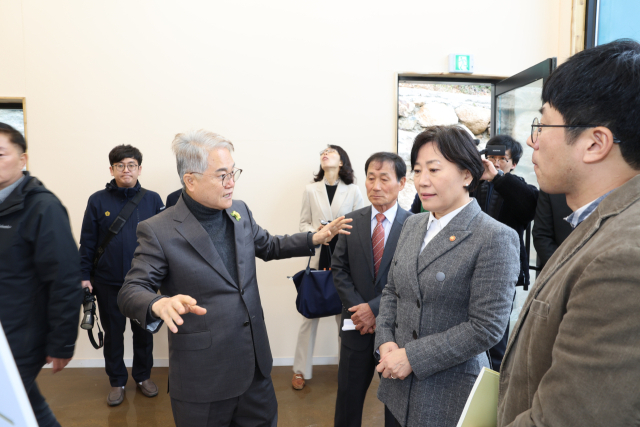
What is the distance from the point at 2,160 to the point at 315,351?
2962 millimetres

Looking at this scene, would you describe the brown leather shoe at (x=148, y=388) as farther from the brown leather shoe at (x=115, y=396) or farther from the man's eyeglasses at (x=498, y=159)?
the man's eyeglasses at (x=498, y=159)

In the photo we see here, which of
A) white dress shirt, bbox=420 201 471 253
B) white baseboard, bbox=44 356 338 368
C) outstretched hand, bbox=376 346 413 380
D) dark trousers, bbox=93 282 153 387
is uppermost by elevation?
white dress shirt, bbox=420 201 471 253

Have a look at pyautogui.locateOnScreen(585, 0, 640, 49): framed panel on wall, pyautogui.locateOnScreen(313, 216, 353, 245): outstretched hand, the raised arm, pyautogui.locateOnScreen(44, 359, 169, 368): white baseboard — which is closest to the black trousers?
pyautogui.locateOnScreen(313, 216, 353, 245): outstretched hand

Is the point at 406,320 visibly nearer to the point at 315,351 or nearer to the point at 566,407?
the point at 566,407

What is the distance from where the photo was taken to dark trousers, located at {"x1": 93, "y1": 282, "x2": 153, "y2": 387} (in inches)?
126

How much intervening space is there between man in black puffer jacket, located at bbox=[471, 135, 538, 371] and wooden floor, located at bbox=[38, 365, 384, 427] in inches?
51.4

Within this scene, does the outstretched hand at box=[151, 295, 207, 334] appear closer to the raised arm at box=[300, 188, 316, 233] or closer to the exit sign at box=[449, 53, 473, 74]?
the raised arm at box=[300, 188, 316, 233]

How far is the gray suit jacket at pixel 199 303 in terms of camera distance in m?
1.67

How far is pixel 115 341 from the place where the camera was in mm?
3205

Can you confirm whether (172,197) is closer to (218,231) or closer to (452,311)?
(218,231)

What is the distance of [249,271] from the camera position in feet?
6.18

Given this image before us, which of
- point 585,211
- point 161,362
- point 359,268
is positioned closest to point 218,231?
point 359,268

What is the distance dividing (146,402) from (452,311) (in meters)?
2.75

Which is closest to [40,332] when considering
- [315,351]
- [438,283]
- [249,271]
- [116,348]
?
[249,271]
